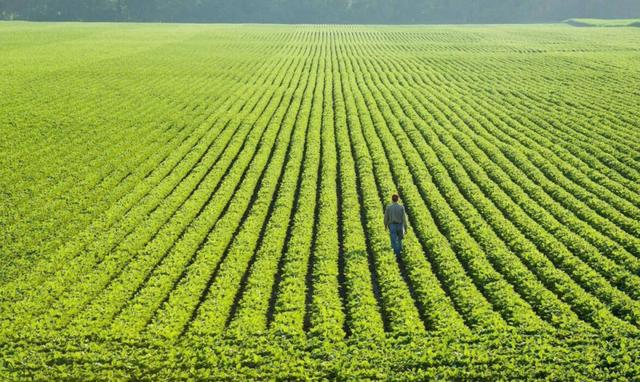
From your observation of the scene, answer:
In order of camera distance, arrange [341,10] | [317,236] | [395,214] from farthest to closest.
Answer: [341,10], [317,236], [395,214]

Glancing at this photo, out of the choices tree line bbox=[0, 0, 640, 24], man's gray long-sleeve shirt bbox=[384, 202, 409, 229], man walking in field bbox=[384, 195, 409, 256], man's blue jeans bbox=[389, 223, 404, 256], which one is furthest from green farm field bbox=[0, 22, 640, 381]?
tree line bbox=[0, 0, 640, 24]

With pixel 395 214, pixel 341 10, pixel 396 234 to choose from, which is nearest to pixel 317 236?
pixel 396 234

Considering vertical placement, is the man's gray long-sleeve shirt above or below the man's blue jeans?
above

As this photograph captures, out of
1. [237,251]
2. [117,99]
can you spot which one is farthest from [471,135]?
[117,99]

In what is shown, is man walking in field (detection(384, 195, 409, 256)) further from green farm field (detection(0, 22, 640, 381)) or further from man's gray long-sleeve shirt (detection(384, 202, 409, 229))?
green farm field (detection(0, 22, 640, 381))

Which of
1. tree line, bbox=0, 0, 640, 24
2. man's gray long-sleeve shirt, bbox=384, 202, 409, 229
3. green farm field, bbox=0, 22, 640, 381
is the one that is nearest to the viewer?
green farm field, bbox=0, 22, 640, 381

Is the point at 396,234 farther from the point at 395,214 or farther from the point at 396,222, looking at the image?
the point at 395,214

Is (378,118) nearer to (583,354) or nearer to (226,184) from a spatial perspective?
(226,184)
